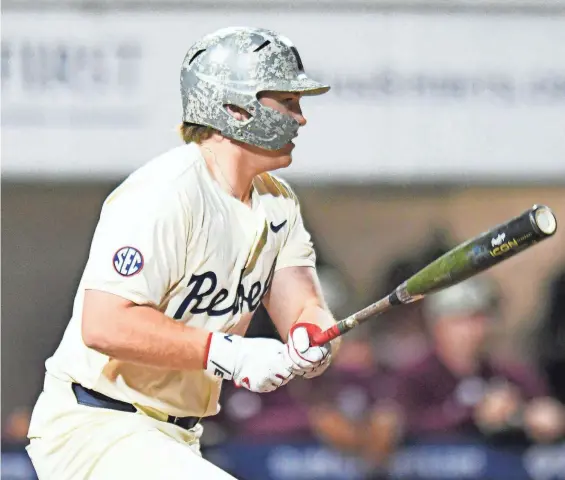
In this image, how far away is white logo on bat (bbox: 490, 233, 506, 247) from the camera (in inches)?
103

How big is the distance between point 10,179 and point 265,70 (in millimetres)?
3014

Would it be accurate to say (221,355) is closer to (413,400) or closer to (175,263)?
(175,263)

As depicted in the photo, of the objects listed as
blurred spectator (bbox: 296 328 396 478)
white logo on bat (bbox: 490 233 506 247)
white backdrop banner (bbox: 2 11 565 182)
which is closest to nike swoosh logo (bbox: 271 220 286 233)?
white logo on bat (bbox: 490 233 506 247)

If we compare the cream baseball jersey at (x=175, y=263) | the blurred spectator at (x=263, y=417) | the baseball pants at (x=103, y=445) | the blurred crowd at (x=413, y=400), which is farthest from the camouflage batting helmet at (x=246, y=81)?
the blurred spectator at (x=263, y=417)

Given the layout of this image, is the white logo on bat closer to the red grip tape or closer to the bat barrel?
the bat barrel

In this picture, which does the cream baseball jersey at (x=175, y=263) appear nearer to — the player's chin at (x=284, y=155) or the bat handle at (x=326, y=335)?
the player's chin at (x=284, y=155)

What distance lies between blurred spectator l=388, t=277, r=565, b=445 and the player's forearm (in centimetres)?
275

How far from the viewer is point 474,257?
2.72 meters

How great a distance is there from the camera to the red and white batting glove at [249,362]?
9.07ft

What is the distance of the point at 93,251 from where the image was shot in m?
2.81

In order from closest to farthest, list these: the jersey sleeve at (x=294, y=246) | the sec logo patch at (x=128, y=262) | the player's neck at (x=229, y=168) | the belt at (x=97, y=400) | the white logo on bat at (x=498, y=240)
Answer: the white logo on bat at (x=498, y=240)
the sec logo patch at (x=128, y=262)
the belt at (x=97, y=400)
the player's neck at (x=229, y=168)
the jersey sleeve at (x=294, y=246)

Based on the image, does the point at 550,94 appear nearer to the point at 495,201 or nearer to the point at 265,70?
the point at 495,201

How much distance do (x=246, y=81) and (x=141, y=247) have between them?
1.79 feet

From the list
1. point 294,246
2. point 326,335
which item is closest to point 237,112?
point 294,246
